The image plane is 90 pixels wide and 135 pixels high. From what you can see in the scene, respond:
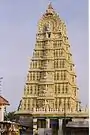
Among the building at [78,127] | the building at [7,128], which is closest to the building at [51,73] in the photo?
the building at [78,127]

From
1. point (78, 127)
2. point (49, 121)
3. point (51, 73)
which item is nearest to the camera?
point (78, 127)

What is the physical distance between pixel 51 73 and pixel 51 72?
93 millimetres

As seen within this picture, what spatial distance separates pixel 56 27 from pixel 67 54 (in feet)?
9.44

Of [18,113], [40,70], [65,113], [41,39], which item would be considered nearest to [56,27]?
[41,39]

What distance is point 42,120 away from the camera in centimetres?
2886

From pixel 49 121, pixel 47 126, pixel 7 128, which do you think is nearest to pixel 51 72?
pixel 49 121

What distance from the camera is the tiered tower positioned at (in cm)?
3388

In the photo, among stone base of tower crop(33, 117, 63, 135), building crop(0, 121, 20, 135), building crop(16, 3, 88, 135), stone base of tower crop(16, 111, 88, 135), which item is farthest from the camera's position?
building crop(16, 3, 88, 135)

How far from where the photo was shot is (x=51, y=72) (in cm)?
3466

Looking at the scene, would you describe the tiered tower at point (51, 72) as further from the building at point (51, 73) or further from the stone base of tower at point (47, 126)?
the stone base of tower at point (47, 126)

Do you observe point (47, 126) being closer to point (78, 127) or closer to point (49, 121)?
point (49, 121)

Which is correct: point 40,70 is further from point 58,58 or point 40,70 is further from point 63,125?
point 63,125

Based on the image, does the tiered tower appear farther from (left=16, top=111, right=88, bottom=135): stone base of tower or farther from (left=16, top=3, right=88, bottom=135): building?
(left=16, top=111, right=88, bottom=135): stone base of tower

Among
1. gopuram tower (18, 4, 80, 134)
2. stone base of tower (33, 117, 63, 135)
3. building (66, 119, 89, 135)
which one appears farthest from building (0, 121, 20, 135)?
gopuram tower (18, 4, 80, 134)
